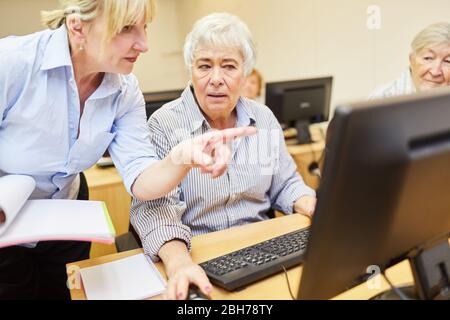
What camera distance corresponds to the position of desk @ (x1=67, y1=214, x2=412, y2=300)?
874mm

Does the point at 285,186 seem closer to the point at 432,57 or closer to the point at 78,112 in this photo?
the point at 78,112

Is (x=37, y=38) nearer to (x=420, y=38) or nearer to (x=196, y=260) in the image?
(x=196, y=260)

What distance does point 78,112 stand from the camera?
3.77ft

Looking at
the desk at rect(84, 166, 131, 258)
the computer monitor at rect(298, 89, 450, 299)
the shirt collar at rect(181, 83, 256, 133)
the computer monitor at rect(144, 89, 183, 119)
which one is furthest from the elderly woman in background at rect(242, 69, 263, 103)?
the computer monitor at rect(298, 89, 450, 299)

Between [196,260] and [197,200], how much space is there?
299 millimetres

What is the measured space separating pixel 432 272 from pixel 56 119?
950mm

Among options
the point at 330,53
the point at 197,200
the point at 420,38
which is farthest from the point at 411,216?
A: the point at 330,53

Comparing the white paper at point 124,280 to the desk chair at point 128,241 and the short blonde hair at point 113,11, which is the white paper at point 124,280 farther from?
the short blonde hair at point 113,11

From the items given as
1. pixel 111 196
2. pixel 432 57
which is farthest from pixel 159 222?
pixel 432 57

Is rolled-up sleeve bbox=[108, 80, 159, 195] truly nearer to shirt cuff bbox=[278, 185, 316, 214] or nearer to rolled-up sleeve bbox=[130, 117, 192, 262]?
rolled-up sleeve bbox=[130, 117, 192, 262]

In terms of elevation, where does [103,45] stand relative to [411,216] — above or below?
above

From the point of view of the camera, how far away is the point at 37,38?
1103 millimetres

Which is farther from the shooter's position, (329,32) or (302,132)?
(329,32)

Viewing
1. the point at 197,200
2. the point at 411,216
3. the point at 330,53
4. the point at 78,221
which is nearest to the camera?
the point at 411,216
